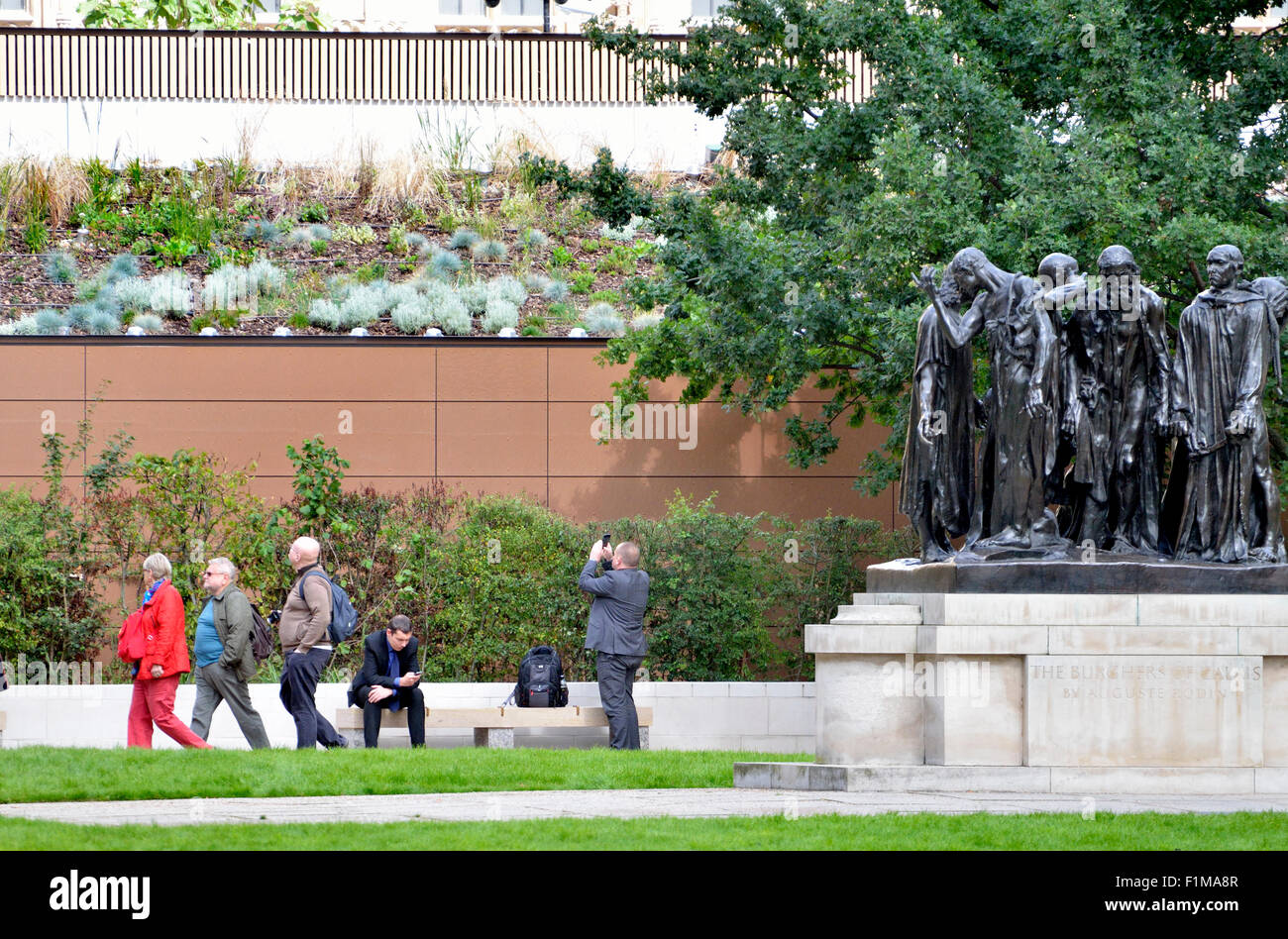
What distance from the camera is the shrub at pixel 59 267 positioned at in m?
26.8

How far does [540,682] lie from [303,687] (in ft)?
9.77

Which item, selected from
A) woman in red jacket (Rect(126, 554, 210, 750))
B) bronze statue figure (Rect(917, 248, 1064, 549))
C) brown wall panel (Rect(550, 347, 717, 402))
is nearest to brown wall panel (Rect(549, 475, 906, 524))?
brown wall panel (Rect(550, 347, 717, 402))

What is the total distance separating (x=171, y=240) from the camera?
28438 mm

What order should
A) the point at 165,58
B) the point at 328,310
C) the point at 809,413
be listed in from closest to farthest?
the point at 809,413 → the point at 328,310 → the point at 165,58

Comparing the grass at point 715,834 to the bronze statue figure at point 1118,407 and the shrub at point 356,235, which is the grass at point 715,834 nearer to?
the bronze statue figure at point 1118,407

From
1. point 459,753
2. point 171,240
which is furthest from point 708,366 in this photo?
point 171,240

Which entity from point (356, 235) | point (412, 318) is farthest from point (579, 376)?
point (356, 235)

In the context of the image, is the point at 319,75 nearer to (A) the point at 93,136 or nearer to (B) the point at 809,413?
(A) the point at 93,136

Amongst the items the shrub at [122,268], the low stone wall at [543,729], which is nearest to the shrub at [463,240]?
the shrub at [122,268]

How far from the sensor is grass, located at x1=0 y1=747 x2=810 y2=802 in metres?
10.0

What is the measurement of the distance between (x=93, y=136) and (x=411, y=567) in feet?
53.7

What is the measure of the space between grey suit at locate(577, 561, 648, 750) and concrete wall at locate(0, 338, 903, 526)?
5700 mm

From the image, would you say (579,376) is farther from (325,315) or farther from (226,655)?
(226,655)

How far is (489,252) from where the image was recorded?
28.8 m
